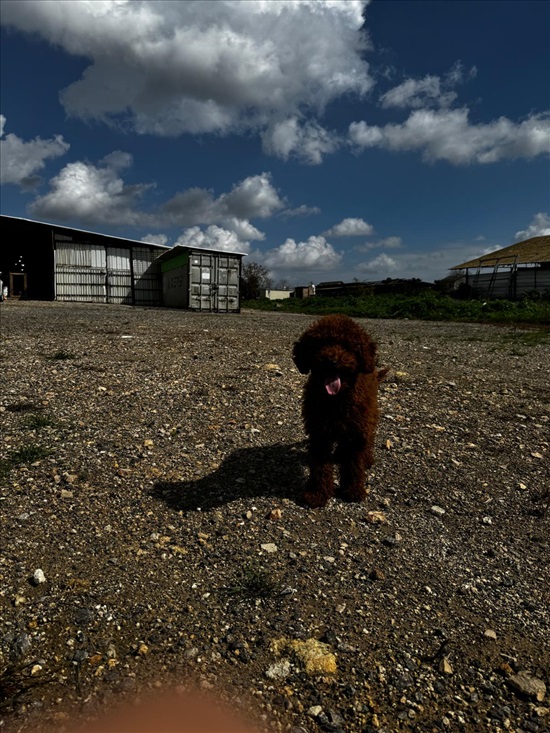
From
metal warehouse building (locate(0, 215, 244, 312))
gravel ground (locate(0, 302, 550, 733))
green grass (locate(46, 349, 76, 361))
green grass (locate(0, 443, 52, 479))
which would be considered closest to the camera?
gravel ground (locate(0, 302, 550, 733))

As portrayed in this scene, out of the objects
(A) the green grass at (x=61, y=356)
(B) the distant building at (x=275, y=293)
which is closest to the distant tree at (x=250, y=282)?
(B) the distant building at (x=275, y=293)

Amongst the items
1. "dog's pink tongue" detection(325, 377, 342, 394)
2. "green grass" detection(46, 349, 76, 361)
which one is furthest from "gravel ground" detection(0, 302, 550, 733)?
"green grass" detection(46, 349, 76, 361)

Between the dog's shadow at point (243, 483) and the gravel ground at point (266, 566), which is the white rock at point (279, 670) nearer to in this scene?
the gravel ground at point (266, 566)

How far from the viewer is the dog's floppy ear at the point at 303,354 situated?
Result: 402cm

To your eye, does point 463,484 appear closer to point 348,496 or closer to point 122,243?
point 348,496

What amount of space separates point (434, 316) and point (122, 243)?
2340cm

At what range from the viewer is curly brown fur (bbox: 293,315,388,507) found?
3.85m

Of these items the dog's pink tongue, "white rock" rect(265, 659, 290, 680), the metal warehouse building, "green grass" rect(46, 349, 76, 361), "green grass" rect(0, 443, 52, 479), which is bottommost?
"white rock" rect(265, 659, 290, 680)

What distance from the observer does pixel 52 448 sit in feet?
16.0

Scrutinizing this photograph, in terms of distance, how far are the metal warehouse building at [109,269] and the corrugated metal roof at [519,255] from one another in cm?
2362

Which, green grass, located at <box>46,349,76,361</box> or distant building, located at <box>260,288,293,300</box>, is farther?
distant building, located at <box>260,288,293,300</box>

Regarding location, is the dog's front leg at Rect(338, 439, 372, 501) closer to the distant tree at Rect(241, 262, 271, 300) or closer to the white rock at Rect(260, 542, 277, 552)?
the white rock at Rect(260, 542, 277, 552)

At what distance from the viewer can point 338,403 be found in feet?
13.3

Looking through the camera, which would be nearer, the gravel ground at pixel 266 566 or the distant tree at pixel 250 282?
the gravel ground at pixel 266 566
